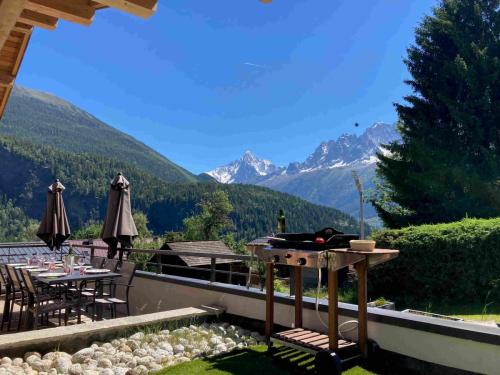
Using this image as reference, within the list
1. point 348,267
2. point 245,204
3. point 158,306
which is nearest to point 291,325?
point 348,267

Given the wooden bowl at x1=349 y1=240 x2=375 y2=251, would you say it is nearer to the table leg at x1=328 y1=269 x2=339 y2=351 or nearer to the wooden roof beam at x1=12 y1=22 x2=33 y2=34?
the table leg at x1=328 y1=269 x2=339 y2=351

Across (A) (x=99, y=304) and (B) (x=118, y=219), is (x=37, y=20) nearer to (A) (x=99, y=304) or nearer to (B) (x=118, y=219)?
(B) (x=118, y=219)

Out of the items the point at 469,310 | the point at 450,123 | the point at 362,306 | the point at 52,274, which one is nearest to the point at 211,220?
the point at 450,123

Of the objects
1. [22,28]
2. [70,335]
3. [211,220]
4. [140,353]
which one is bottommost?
[140,353]

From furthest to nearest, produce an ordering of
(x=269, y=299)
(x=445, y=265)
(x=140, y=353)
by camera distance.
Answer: (x=445, y=265) < (x=269, y=299) < (x=140, y=353)

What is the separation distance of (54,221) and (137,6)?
639 cm

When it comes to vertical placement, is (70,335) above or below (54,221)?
below

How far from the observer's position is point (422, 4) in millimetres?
20891

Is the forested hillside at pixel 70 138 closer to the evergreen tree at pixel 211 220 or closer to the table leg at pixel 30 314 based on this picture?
the evergreen tree at pixel 211 220

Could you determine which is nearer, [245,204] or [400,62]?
[400,62]

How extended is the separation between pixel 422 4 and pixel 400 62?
179 inches

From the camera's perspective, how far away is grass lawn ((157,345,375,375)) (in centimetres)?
341

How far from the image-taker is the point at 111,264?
22.0ft

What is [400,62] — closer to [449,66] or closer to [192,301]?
[449,66]
